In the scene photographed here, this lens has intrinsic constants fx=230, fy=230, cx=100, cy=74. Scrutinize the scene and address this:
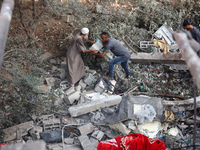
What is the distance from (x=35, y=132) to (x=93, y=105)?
5.41 ft

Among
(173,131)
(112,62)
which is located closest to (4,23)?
(112,62)

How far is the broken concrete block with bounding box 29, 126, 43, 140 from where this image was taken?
5.72 meters

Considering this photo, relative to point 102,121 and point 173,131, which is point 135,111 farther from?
point 173,131

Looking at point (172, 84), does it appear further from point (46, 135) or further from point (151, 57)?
point (46, 135)

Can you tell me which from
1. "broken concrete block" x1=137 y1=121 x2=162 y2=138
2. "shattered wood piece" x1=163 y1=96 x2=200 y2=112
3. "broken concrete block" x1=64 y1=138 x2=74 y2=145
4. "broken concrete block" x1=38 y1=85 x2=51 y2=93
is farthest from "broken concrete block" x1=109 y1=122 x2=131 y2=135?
"broken concrete block" x1=38 y1=85 x2=51 y2=93

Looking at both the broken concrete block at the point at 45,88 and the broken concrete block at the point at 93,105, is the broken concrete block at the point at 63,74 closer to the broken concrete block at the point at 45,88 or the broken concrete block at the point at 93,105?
the broken concrete block at the point at 45,88

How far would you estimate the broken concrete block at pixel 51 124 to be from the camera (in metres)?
6.05

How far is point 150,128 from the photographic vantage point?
5.82 metres

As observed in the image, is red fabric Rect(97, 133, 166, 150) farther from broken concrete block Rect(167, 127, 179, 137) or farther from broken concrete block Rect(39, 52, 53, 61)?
broken concrete block Rect(39, 52, 53, 61)

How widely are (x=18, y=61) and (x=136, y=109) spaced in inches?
162

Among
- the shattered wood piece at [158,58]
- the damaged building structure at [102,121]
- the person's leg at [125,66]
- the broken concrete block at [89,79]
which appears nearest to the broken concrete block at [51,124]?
the damaged building structure at [102,121]

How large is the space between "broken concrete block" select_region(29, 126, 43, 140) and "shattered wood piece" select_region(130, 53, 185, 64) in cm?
382

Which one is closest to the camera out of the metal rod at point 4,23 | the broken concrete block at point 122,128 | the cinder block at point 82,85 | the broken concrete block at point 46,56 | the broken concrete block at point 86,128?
the metal rod at point 4,23

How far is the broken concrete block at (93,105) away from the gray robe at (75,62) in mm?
1155
